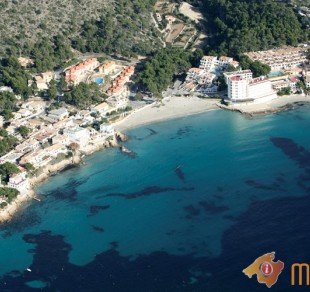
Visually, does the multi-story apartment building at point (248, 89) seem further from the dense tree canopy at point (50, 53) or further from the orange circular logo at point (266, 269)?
the orange circular logo at point (266, 269)

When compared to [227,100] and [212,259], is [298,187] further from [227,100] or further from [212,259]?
[227,100]

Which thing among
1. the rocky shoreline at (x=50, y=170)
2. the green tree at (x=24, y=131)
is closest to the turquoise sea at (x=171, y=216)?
the rocky shoreline at (x=50, y=170)

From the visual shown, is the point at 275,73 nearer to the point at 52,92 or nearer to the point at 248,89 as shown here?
the point at 248,89

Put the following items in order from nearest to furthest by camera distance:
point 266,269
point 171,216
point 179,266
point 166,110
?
point 266,269
point 179,266
point 171,216
point 166,110

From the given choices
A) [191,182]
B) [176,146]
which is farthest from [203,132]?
[191,182]

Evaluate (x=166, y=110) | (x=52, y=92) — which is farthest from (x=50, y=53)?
(x=166, y=110)

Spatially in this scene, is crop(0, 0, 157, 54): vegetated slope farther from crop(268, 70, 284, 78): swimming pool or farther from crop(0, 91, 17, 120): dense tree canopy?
crop(268, 70, 284, 78): swimming pool

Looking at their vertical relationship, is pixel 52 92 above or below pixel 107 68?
below

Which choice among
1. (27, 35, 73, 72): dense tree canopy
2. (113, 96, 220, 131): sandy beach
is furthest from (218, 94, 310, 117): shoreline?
(27, 35, 73, 72): dense tree canopy
